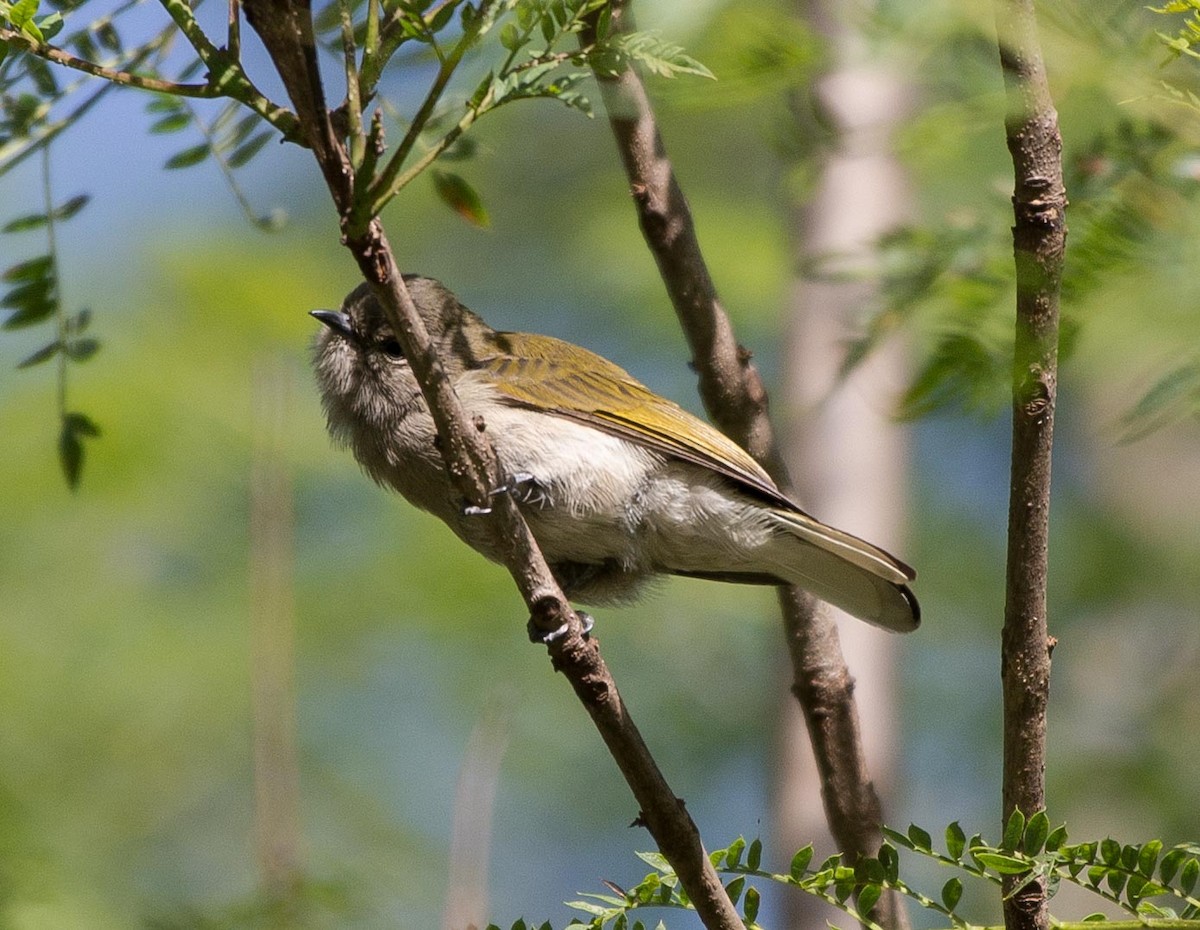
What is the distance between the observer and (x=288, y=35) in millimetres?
1612

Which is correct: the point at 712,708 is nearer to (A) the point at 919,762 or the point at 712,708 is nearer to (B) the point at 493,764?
(A) the point at 919,762

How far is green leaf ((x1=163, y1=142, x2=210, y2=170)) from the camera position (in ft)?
9.14

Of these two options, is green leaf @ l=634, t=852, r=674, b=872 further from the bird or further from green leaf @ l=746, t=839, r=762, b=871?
the bird

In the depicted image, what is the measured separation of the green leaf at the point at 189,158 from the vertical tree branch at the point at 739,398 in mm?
832

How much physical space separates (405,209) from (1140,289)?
22.2ft

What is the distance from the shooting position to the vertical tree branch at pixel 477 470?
1.62 meters

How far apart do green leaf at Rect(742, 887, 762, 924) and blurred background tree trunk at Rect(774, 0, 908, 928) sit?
2.76 m

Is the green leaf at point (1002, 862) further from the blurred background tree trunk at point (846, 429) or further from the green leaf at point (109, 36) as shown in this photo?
the blurred background tree trunk at point (846, 429)

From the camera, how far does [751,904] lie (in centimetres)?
209

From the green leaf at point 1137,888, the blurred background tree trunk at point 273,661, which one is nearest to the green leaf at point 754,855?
the green leaf at point 1137,888

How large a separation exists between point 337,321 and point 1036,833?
8.56 ft

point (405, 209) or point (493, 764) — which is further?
point (405, 209)

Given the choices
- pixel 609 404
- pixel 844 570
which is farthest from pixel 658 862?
pixel 609 404

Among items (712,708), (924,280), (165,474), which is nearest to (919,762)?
(712,708)
